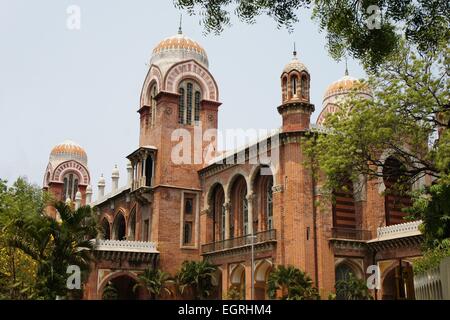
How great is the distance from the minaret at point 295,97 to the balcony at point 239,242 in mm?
5644

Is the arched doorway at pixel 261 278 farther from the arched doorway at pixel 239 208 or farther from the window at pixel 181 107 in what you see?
the window at pixel 181 107

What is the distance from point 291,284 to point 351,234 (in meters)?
5.19


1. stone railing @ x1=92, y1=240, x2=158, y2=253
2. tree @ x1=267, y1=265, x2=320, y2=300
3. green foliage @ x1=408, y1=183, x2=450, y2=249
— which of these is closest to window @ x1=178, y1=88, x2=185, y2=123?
stone railing @ x1=92, y1=240, x2=158, y2=253

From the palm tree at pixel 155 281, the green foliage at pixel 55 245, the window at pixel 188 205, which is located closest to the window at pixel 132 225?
the window at pixel 188 205

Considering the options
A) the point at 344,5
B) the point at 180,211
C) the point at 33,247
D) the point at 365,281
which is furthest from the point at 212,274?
the point at 344,5

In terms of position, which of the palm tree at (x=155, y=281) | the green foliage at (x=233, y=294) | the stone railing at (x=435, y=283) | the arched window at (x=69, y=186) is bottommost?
the stone railing at (x=435, y=283)

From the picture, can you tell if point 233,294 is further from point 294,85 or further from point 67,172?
point 67,172

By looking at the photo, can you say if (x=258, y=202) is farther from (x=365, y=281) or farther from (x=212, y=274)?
(x=365, y=281)

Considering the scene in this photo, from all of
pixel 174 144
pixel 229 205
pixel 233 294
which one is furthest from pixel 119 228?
pixel 233 294

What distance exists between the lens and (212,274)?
34688 mm

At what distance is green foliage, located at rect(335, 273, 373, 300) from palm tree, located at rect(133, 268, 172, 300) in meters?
11.2

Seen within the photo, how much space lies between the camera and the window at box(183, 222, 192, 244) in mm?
38031

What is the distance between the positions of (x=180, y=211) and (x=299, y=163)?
10998 millimetres

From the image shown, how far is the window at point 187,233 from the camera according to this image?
38031 mm
